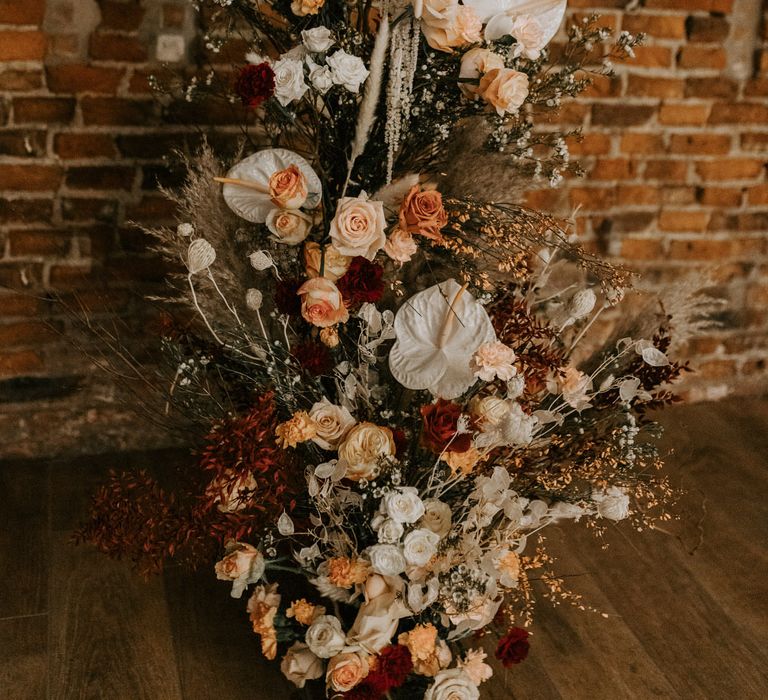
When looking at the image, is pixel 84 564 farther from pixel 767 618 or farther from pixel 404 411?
pixel 767 618

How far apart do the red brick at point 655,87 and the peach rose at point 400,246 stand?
1253 mm

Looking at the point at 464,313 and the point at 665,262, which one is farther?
the point at 665,262

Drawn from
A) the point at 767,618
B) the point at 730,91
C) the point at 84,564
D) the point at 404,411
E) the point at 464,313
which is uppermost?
the point at 730,91

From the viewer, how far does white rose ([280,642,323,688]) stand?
5.19ft

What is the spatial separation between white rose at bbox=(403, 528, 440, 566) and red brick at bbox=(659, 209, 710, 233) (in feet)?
4.93

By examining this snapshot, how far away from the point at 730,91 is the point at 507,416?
1.51 meters

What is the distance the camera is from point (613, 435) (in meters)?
1.67

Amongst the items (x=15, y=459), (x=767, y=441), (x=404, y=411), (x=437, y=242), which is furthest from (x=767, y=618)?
(x=15, y=459)

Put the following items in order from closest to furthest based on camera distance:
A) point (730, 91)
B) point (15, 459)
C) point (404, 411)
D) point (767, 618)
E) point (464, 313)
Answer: point (464, 313), point (404, 411), point (767, 618), point (15, 459), point (730, 91)

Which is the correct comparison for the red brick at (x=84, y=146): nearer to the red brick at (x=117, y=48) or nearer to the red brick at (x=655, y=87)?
the red brick at (x=117, y=48)

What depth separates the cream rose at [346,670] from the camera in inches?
58.8

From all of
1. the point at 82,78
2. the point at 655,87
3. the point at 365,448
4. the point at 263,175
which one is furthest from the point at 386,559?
the point at 655,87

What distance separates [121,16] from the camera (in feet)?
6.75

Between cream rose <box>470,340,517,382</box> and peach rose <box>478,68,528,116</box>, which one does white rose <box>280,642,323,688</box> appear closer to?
cream rose <box>470,340,517,382</box>
